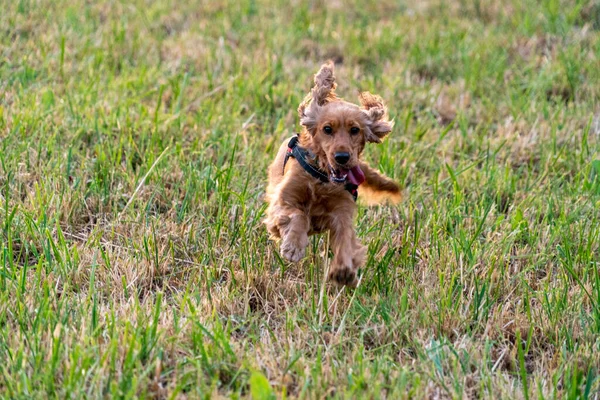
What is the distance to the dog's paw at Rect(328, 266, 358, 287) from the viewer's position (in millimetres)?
3197

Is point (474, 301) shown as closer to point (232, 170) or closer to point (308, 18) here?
point (232, 170)

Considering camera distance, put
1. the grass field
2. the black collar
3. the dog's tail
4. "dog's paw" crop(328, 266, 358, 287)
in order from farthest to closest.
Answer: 1. the dog's tail
2. the black collar
3. "dog's paw" crop(328, 266, 358, 287)
4. the grass field

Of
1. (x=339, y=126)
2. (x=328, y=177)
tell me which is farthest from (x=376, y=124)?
(x=328, y=177)

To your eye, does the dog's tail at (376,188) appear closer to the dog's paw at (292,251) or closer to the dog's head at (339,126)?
the dog's head at (339,126)

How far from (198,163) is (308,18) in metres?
3.00

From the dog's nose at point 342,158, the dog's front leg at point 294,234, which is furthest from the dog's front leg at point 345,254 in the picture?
the dog's nose at point 342,158

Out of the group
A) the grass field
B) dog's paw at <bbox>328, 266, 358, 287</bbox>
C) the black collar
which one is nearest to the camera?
the grass field

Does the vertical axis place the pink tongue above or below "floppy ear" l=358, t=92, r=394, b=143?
below

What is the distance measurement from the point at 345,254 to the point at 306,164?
41 cm

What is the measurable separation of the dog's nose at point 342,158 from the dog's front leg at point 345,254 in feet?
0.96

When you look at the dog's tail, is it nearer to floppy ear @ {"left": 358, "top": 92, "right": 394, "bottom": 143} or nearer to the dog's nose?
floppy ear @ {"left": 358, "top": 92, "right": 394, "bottom": 143}

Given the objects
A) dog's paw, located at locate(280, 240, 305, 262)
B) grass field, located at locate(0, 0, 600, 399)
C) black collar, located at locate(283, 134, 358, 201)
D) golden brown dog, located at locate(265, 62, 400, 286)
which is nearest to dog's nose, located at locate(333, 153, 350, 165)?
golden brown dog, located at locate(265, 62, 400, 286)

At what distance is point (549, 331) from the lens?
10.9ft

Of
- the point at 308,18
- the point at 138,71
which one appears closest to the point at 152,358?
the point at 138,71
